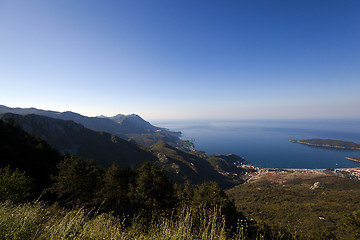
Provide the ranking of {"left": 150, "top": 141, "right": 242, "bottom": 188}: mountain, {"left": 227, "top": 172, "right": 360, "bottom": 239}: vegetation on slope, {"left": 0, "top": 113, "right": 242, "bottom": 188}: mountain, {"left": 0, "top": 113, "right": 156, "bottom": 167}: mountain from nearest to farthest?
{"left": 227, "top": 172, "right": 360, "bottom": 239}: vegetation on slope < {"left": 0, "top": 113, "right": 156, "bottom": 167}: mountain < {"left": 0, "top": 113, "right": 242, "bottom": 188}: mountain < {"left": 150, "top": 141, "right": 242, "bottom": 188}: mountain

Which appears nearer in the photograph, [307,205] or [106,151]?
[307,205]

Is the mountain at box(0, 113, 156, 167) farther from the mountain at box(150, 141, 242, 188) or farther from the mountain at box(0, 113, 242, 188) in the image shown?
the mountain at box(150, 141, 242, 188)

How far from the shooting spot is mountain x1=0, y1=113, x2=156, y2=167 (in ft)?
446

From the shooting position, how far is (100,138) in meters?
184

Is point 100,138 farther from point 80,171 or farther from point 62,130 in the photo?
point 80,171

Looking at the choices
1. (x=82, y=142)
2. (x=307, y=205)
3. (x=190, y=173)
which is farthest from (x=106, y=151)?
(x=307, y=205)

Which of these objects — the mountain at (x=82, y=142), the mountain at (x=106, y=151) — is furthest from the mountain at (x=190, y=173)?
the mountain at (x=82, y=142)

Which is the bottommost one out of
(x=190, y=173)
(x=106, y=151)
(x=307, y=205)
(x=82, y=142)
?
(x=190, y=173)

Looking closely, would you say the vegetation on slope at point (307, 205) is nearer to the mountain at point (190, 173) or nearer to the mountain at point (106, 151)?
the mountain at point (190, 173)

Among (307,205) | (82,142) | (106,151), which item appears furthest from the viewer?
(82,142)

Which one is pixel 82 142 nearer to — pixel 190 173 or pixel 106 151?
pixel 106 151

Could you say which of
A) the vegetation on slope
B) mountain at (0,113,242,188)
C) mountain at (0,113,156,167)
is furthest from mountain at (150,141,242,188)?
the vegetation on slope

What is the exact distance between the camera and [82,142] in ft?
537

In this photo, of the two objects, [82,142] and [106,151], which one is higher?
[82,142]
